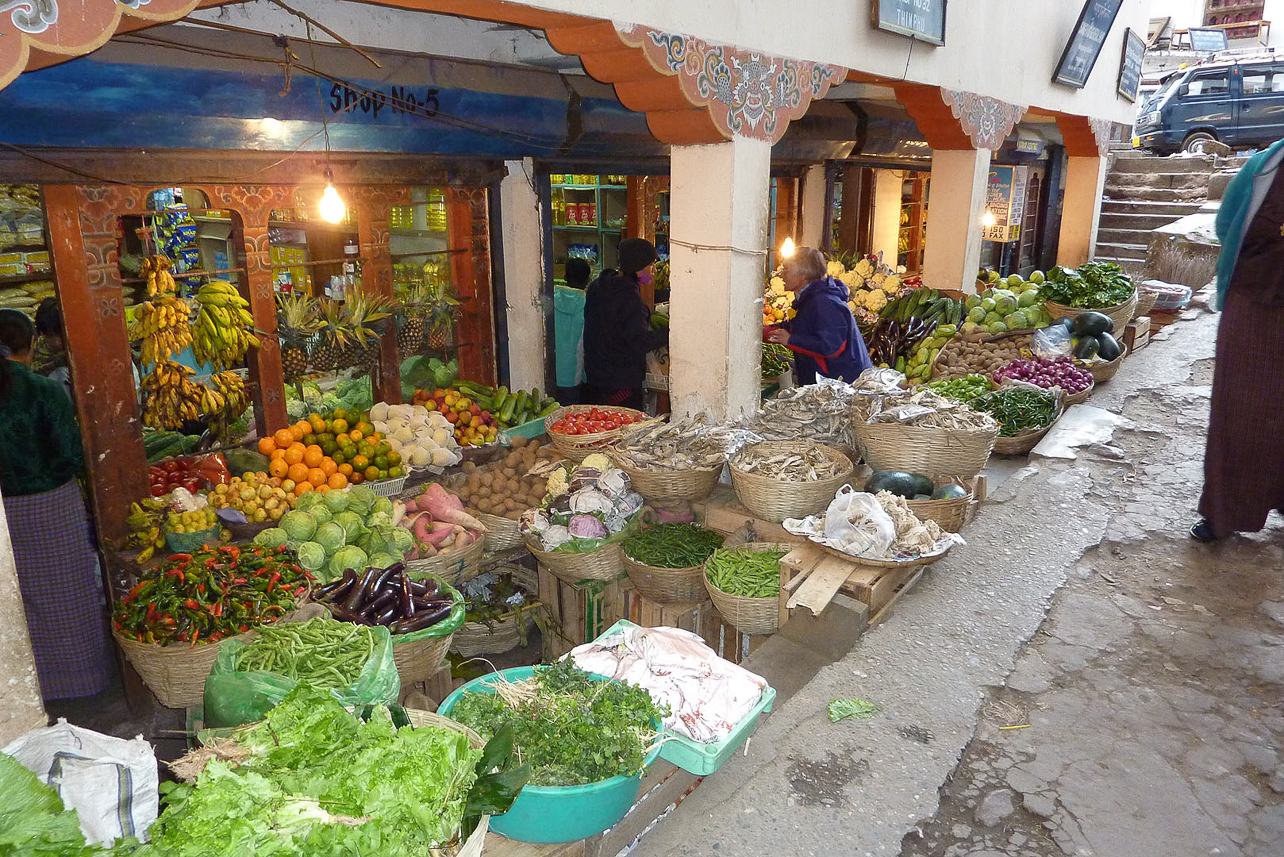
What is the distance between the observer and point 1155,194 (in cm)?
1491

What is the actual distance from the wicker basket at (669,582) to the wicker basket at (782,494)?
47 cm

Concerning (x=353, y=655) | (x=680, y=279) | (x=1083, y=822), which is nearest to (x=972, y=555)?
(x=1083, y=822)

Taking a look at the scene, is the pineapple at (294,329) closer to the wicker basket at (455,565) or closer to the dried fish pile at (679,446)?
the wicker basket at (455,565)

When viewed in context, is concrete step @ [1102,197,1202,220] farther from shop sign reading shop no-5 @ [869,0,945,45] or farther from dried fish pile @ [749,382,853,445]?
dried fish pile @ [749,382,853,445]

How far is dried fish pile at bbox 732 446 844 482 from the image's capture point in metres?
4.48

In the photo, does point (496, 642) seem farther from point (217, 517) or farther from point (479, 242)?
point (479, 242)

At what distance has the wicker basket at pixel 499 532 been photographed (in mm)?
5367

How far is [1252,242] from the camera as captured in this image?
418 cm

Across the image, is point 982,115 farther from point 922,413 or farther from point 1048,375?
point 922,413

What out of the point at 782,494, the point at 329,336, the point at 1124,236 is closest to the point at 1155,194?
the point at 1124,236

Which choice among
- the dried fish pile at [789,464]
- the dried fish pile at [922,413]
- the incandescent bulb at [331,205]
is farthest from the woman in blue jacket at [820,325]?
the incandescent bulb at [331,205]

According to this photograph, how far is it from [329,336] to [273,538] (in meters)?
2.09

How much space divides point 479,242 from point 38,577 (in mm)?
3928

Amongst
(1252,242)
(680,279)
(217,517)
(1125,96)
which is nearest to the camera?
(1252,242)
